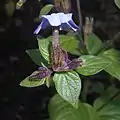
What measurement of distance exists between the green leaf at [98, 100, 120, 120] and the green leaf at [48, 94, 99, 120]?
21 mm

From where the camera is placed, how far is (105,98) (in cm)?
112

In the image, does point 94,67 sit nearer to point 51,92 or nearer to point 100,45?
point 100,45

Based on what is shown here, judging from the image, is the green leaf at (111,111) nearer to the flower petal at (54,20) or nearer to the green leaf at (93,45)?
the green leaf at (93,45)

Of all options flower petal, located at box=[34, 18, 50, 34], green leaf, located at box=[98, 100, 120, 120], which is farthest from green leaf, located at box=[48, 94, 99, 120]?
flower petal, located at box=[34, 18, 50, 34]

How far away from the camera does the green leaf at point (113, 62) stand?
944mm

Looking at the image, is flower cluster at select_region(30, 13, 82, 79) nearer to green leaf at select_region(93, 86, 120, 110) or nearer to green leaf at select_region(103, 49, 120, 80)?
green leaf at select_region(103, 49, 120, 80)

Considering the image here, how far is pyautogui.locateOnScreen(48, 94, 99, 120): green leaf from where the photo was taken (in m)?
1.00

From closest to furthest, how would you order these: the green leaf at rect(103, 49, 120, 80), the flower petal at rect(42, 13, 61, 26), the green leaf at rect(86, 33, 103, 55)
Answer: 1. the flower petal at rect(42, 13, 61, 26)
2. the green leaf at rect(103, 49, 120, 80)
3. the green leaf at rect(86, 33, 103, 55)

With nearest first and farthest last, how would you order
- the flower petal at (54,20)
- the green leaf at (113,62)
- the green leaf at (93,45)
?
1. the flower petal at (54,20)
2. the green leaf at (113,62)
3. the green leaf at (93,45)

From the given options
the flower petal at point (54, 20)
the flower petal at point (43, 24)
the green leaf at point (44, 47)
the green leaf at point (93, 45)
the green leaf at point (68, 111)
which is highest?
the flower petal at point (54, 20)

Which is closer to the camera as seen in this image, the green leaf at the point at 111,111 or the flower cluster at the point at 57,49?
the flower cluster at the point at 57,49

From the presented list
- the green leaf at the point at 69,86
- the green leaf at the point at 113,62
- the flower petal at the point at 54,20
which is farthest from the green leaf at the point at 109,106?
the flower petal at the point at 54,20

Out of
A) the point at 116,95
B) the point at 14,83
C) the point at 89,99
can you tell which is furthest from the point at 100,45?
the point at 14,83

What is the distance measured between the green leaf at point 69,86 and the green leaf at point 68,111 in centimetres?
16
